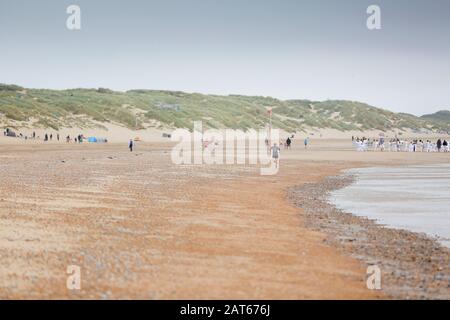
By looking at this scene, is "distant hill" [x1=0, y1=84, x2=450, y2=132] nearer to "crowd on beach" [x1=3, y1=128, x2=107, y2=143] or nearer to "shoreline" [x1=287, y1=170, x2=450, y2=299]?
"crowd on beach" [x1=3, y1=128, x2=107, y2=143]

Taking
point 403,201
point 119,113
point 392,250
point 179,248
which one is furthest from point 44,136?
point 392,250

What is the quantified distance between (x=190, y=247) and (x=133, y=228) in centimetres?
217

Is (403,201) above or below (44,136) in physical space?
below

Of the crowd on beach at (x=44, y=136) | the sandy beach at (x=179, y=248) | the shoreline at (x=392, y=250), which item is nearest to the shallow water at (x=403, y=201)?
the shoreline at (x=392, y=250)

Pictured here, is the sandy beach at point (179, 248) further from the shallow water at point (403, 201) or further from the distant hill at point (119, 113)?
the distant hill at point (119, 113)

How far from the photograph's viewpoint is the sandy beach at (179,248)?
7.82 metres

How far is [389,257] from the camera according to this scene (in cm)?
1020

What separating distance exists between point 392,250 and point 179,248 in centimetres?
383

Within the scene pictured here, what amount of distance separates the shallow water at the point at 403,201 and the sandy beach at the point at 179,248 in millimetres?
1193

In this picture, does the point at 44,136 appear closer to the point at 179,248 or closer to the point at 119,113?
Answer: the point at 119,113

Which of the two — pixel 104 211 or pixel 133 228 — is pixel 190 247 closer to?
pixel 133 228

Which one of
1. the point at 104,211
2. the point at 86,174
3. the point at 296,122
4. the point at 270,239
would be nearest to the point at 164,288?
the point at 270,239

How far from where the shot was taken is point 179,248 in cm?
1041

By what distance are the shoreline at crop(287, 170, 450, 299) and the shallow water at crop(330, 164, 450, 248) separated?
0.61 meters
